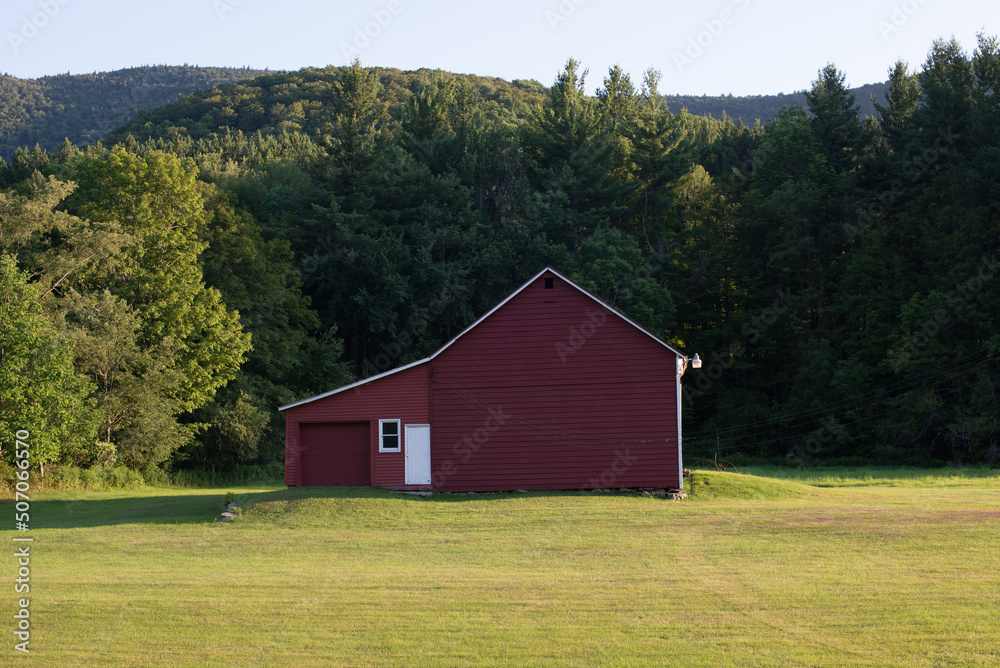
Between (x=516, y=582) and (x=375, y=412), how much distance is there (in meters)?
13.9

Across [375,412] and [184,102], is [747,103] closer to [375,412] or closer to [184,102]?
[184,102]

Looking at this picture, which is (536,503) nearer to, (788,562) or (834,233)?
(788,562)

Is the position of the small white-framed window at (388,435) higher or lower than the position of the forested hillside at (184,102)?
lower

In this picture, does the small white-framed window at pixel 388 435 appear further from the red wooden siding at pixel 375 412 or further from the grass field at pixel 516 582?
the grass field at pixel 516 582

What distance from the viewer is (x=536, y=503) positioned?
78.9 ft

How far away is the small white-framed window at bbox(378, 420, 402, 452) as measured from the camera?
27.7 metres

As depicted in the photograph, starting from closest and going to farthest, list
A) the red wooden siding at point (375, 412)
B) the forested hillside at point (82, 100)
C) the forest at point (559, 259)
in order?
1. the red wooden siding at point (375, 412)
2. the forest at point (559, 259)
3. the forested hillside at point (82, 100)

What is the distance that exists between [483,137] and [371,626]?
168ft

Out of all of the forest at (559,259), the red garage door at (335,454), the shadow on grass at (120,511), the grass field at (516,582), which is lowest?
the shadow on grass at (120,511)

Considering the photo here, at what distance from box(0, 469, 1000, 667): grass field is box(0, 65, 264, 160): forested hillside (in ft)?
270

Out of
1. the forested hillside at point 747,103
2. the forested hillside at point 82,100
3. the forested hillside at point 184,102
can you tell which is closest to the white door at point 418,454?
the forested hillside at point 184,102

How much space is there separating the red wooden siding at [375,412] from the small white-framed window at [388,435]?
0.49 ft

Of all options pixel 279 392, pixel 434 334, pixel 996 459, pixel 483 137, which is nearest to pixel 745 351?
pixel 996 459

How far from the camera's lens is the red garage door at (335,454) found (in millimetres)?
28516
